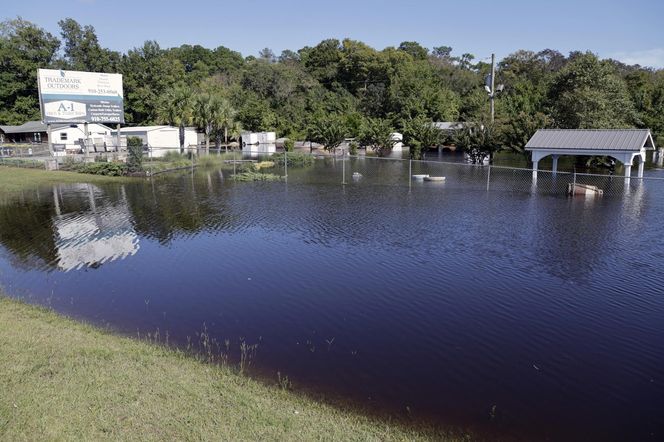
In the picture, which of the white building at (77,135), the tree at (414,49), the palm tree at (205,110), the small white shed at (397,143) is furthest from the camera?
the tree at (414,49)

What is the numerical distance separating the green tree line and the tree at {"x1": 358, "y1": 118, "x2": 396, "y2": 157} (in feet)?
0.55

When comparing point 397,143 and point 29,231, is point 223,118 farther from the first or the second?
A: point 29,231

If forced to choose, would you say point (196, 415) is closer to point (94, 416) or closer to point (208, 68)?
point (94, 416)

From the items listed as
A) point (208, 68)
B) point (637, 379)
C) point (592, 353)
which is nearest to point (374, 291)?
point (592, 353)

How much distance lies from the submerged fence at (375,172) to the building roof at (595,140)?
2064 millimetres

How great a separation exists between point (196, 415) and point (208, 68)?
10834 centimetres

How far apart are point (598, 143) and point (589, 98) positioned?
13472 mm

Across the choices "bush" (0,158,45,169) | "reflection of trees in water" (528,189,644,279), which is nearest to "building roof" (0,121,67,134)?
"bush" (0,158,45,169)

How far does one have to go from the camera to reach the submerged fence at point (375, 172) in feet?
105

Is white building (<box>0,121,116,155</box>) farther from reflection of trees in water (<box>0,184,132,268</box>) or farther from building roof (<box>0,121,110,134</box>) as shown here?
reflection of trees in water (<box>0,184,132,268</box>)

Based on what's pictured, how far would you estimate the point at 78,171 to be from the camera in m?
39.8

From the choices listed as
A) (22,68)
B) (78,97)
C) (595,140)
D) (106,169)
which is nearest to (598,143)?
(595,140)

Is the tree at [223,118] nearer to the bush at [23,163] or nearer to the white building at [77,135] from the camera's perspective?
the white building at [77,135]

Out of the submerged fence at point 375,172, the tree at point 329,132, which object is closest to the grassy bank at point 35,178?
the submerged fence at point 375,172
